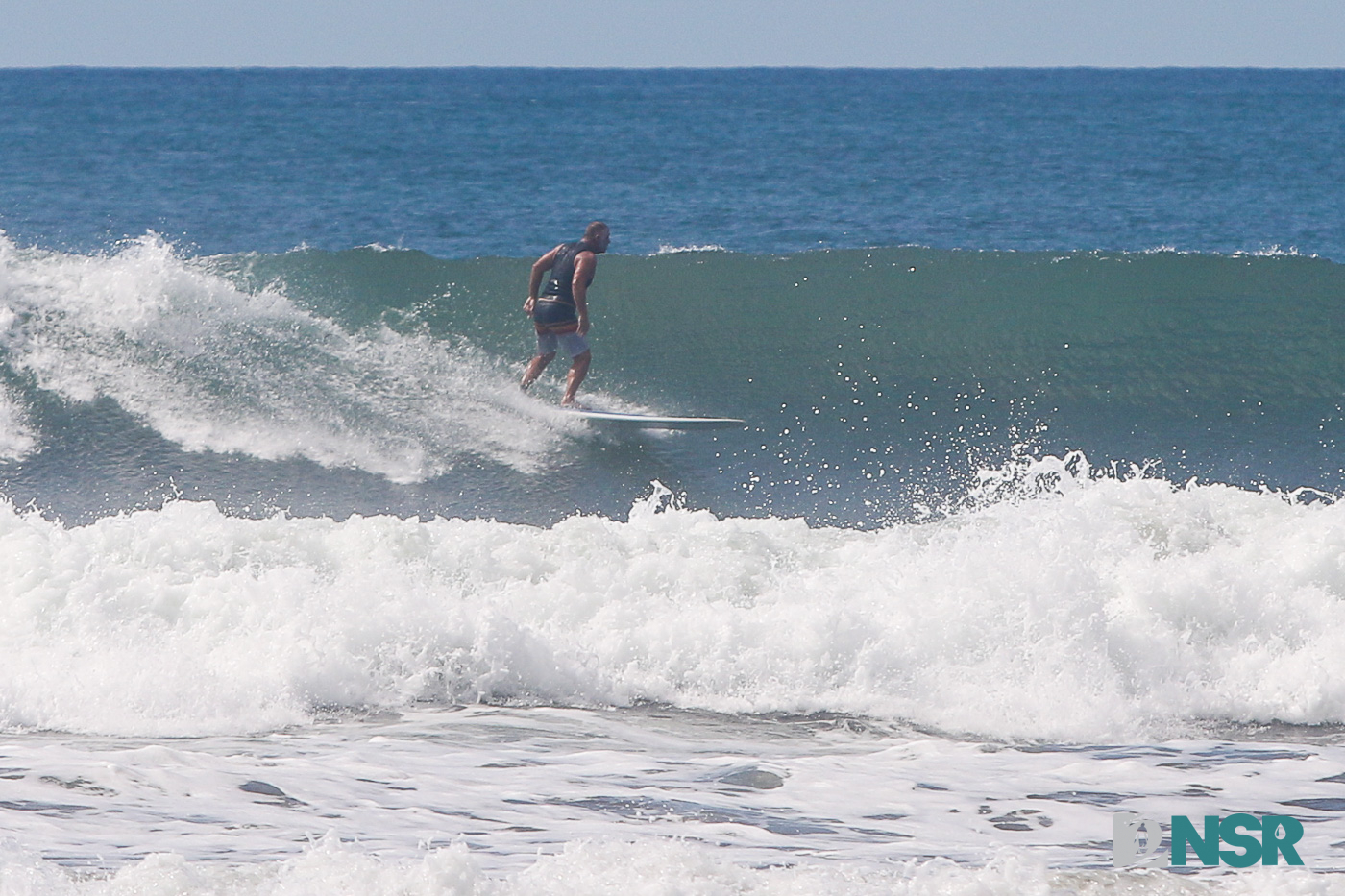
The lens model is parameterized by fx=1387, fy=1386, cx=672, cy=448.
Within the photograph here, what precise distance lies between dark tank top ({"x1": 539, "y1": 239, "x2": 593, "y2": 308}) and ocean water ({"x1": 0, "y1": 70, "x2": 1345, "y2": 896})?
2.80 feet

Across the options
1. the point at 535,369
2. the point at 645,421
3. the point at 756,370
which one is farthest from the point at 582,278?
the point at 756,370

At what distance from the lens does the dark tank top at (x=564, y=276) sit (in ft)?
32.9

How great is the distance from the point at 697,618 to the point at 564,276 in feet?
12.0

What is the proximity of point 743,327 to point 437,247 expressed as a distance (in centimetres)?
1112

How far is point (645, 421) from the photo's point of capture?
1032 centimetres

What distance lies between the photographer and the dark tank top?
32.9ft

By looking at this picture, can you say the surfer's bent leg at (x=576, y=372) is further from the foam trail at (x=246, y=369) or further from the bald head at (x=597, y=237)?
the bald head at (x=597, y=237)

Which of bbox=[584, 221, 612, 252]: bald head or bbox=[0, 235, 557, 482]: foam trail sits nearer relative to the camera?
bbox=[584, 221, 612, 252]: bald head

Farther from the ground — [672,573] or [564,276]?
[564,276]

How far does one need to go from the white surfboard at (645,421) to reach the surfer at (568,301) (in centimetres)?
21

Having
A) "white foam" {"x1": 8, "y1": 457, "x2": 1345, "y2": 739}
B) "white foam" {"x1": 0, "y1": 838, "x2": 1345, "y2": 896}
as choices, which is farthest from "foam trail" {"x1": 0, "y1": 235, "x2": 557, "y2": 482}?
"white foam" {"x1": 0, "y1": 838, "x2": 1345, "y2": 896}

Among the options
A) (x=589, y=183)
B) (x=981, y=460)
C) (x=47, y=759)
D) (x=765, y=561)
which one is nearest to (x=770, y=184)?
(x=589, y=183)

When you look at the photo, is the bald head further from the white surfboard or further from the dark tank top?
the white surfboard

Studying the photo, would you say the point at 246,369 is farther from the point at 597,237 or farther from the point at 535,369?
the point at 597,237
